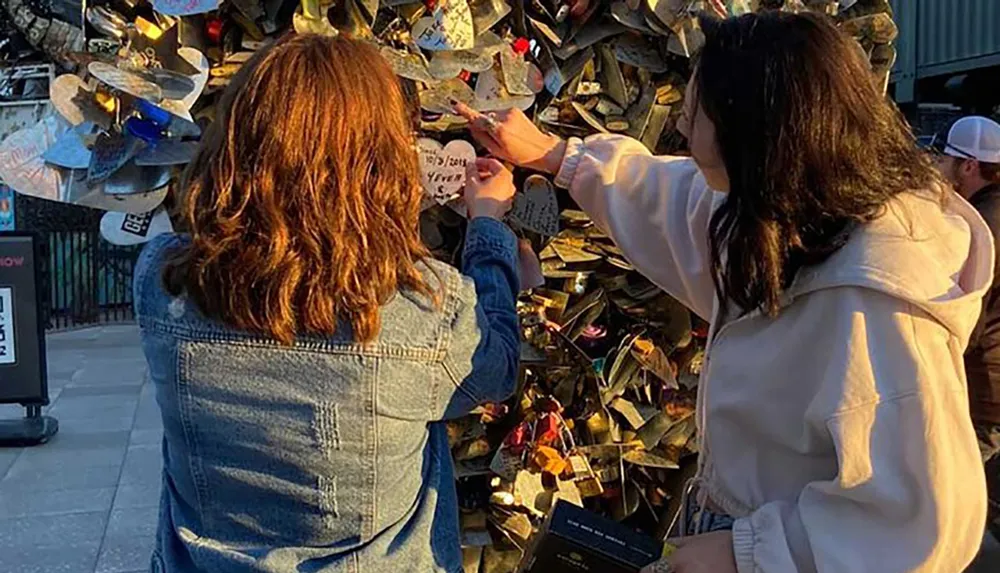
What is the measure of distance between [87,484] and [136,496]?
363mm

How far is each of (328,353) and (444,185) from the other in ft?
2.26

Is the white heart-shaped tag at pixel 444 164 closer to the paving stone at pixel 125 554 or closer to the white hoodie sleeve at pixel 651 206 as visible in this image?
the white hoodie sleeve at pixel 651 206

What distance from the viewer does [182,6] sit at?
6.06 feet

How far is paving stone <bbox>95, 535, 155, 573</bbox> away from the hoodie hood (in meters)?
3.51

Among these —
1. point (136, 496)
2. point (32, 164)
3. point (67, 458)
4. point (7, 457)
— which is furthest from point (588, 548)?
point (7, 457)

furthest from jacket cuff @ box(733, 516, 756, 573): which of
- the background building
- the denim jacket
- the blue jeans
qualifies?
the background building

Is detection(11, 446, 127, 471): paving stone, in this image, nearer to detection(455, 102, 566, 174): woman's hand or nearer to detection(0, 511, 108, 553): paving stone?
detection(0, 511, 108, 553): paving stone

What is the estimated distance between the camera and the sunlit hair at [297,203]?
1302 mm

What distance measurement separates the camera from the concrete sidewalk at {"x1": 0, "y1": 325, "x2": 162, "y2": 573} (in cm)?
420

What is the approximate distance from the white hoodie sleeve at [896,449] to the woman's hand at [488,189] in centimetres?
67

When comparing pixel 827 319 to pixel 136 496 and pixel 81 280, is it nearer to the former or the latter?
pixel 136 496

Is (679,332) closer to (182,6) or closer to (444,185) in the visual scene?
(444,185)

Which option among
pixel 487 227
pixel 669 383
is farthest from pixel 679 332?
pixel 487 227

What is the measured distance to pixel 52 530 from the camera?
175 inches
